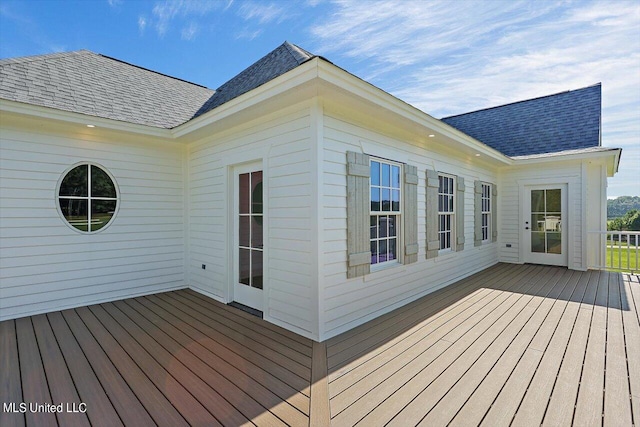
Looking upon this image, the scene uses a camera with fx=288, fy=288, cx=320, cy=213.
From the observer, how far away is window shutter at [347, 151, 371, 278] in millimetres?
3162

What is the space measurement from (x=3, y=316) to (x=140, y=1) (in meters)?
5.00

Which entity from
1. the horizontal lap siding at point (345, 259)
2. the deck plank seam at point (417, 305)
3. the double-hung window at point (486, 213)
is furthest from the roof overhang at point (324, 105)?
the deck plank seam at point (417, 305)

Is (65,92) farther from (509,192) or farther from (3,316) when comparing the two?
(509,192)

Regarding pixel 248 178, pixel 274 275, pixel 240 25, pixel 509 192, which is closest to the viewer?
pixel 274 275

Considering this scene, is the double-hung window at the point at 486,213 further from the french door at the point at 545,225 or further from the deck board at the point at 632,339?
the deck board at the point at 632,339

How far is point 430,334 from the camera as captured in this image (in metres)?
2.98

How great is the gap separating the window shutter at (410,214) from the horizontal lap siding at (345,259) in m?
0.14

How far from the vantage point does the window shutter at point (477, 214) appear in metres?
5.95

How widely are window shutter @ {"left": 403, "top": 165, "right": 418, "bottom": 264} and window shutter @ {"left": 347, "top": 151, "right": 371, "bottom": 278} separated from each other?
2.84 feet

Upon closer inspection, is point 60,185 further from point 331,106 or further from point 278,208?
point 331,106

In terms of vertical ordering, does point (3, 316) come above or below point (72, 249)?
below

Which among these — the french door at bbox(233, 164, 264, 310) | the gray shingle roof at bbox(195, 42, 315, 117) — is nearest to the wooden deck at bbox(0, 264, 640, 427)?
the french door at bbox(233, 164, 264, 310)

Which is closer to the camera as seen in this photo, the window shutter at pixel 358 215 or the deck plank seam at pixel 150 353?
the deck plank seam at pixel 150 353

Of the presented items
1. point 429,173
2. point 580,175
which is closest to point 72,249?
point 429,173
